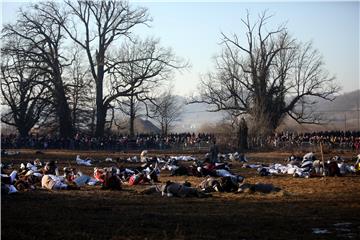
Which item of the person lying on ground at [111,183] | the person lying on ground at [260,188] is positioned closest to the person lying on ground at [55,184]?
the person lying on ground at [111,183]

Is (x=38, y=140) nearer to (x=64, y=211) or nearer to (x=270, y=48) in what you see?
(x=270, y=48)

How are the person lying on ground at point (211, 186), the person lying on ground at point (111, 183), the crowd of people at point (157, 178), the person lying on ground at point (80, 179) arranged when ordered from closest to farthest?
1. the crowd of people at point (157, 178)
2. the person lying on ground at point (211, 186)
3. the person lying on ground at point (111, 183)
4. the person lying on ground at point (80, 179)

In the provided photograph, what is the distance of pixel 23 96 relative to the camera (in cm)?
5459

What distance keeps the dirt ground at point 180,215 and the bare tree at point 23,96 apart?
35737 mm

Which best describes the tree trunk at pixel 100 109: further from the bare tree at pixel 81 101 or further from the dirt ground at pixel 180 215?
the dirt ground at pixel 180 215

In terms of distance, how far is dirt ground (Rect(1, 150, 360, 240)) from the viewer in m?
10.1

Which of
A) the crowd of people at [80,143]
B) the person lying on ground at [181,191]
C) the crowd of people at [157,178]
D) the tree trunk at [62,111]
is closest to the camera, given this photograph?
the person lying on ground at [181,191]

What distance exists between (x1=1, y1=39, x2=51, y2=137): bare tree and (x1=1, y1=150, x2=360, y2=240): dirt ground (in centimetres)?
3574

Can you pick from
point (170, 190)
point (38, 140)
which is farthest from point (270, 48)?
point (170, 190)

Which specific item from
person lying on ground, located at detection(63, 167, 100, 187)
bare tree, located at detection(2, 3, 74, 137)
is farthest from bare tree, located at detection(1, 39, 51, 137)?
person lying on ground, located at detection(63, 167, 100, 187)

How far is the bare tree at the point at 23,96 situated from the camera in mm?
50688

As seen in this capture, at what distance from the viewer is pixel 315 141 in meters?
47.7

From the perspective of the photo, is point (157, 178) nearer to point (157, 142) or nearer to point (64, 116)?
point (157, 142)

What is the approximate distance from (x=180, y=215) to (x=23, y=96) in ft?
150
